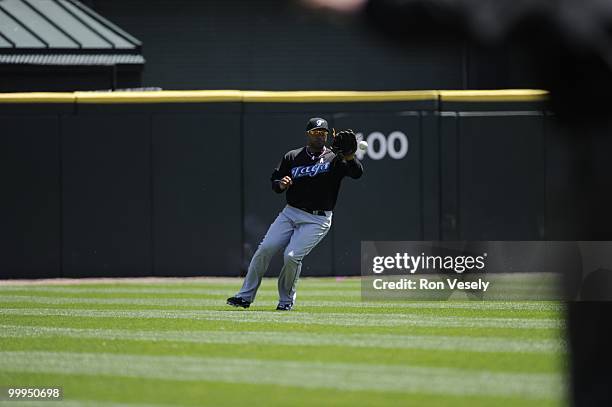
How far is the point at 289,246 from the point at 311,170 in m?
0.76

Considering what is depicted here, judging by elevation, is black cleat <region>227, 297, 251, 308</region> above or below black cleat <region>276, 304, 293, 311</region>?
above

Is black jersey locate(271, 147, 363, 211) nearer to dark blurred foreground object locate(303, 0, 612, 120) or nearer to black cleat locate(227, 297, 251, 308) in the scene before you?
black cleat locate(227, 297, 251, 308)

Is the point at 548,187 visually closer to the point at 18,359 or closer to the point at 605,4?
the point at 18,359

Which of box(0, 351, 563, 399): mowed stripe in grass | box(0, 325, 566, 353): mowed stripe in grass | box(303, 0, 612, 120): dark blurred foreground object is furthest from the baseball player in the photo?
box(303, 0, 612, 120): dark blurred foreground object

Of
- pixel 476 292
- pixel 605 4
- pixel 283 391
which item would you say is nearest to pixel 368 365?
pixel 283 391

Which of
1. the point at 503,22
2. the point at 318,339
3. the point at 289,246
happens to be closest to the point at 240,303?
the point at 289,246

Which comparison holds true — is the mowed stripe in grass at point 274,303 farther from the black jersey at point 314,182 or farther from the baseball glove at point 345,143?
the baseball glove at point 345,143

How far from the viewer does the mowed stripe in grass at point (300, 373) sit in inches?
260

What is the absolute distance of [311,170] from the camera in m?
11.5

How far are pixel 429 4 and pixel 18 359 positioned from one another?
18.4 ft

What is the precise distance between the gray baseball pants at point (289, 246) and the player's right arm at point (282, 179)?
30 cm

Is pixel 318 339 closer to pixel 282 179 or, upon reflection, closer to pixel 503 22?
pixel 282 179

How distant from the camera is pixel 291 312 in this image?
1145 cm

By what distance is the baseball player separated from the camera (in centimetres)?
1138
